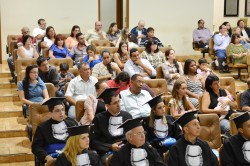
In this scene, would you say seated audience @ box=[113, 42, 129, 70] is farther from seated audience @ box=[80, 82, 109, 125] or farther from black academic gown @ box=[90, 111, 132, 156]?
black academic gown @ box=[90, 111, 132, 156]

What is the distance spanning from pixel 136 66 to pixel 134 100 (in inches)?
81.6

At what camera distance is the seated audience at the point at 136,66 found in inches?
335

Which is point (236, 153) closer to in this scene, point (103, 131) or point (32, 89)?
point (103, 131)

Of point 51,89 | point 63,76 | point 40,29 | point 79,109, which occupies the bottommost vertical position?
point 79,109

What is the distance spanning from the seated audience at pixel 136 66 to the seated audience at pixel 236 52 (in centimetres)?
277

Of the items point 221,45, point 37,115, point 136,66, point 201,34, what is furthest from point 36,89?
point 201,34

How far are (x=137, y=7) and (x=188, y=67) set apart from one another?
5.22 m

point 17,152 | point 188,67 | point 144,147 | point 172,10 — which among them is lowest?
point 17,152

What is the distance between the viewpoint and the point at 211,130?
19.7ft

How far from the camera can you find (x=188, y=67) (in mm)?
7805

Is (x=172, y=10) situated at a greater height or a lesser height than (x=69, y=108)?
greater

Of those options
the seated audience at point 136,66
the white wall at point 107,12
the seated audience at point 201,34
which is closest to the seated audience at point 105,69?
the seated audience at point 136,66

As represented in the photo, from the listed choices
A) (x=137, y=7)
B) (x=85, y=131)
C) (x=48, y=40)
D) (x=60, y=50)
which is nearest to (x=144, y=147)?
(x=85, y=131)

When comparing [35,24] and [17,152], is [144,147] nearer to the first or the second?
[17,152]
